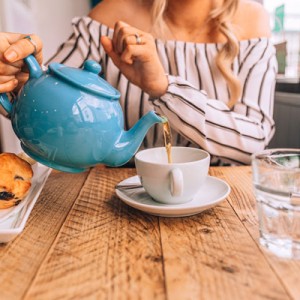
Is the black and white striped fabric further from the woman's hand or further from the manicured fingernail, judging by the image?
the manicured fingernail

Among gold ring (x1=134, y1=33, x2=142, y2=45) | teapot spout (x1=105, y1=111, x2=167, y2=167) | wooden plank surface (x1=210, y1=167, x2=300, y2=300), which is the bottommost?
wooden plank surface (x1=210, y1=167, x2=300, y2=300)

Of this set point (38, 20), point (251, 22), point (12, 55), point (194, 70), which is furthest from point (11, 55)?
point (38, 20)

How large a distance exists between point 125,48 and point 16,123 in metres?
0.29

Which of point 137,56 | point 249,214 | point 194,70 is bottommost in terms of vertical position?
A: point 249,214

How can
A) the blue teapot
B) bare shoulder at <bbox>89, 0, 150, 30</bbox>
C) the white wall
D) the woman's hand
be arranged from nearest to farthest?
1. the blue teapot
2. the woman's hand
3. bare shoulder at <bbox>89, 0, 150, 30</bbox>
4. the white wall

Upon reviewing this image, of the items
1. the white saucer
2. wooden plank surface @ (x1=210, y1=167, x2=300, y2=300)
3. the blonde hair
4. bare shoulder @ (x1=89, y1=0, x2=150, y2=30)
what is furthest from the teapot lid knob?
bare shoulder @ (x1=89, y1=0, x2=150, y2=30)

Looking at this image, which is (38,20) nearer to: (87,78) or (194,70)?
(194,70)

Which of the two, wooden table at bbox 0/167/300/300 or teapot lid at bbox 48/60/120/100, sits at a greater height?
teapot lid at bbox 48/60/120/100

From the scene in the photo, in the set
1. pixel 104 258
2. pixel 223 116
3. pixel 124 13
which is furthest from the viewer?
pixel 124 13

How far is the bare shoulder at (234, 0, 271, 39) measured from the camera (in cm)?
131

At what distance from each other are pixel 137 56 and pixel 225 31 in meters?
0.57

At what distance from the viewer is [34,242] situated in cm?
49

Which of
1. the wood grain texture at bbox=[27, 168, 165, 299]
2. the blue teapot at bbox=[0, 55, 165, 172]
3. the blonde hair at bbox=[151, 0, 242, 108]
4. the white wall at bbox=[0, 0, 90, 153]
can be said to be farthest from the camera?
the white wall at bbox=[0, 0, 90, 153]

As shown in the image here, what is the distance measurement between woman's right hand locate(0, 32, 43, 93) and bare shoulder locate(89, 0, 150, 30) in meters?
0.74
